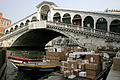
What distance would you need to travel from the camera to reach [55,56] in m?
8.45

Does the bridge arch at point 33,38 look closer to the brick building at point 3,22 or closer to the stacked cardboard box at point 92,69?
the brick building at point 3,22

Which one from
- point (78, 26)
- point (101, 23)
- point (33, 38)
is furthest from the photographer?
point (33, 38)

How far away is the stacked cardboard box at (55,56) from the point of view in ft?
27.3

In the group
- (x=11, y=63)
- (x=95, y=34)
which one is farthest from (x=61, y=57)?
A: (x=95, y=34)

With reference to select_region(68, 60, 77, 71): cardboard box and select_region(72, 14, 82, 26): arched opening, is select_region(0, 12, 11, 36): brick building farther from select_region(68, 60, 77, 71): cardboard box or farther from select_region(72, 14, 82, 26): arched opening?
select_region(68, 60, 77, 71): cardboard box

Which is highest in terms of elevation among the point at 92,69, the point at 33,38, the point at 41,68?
the point at 33,38

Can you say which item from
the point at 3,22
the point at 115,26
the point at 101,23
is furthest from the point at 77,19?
the point at 3,22

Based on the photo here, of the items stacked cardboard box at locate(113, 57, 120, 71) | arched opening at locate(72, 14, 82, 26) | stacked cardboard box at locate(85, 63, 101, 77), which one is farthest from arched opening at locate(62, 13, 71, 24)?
stacked cardboard box at locate(113, 57, 120, 71)

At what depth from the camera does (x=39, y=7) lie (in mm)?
26469

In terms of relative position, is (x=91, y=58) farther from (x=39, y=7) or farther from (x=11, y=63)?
(x=39, y=7)

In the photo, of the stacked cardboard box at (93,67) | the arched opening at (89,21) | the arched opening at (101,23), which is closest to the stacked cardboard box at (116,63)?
the stacked cardboard box at (93,67)

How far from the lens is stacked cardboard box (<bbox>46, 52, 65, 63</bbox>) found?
8328 millimetres

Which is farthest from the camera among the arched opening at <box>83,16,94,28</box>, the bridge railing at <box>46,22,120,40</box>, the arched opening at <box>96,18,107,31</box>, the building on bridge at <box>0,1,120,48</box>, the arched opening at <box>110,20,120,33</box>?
the arched opening at <box>83,16,94,28</box>

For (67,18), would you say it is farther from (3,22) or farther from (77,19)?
(3,22)
